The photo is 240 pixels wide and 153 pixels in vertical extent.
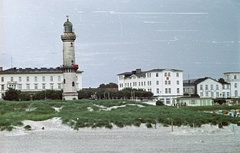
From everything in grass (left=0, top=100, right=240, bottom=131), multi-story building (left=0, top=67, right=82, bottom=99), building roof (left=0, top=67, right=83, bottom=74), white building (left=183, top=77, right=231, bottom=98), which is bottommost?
grass (left=0, top=100, right=240, bottom=131)

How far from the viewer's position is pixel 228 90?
103 ft

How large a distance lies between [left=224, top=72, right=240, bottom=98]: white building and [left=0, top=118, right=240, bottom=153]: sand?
1024 cm

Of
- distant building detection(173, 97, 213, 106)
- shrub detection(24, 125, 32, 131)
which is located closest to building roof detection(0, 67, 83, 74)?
distant building detection(173, 97, 213, 106)

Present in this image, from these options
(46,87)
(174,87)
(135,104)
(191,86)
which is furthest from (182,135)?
(46,87)

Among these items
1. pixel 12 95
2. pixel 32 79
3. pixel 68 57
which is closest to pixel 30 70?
pixel 32 79

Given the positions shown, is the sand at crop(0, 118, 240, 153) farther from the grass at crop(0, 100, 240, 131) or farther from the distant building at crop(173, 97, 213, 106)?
the distant building at crop(173, 97, 213, 106)

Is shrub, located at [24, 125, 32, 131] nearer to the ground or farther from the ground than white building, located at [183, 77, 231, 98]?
nearer to the ground

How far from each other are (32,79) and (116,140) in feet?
74.9

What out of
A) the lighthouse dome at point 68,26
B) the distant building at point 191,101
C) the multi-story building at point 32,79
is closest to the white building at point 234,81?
the distant building at point 191,101

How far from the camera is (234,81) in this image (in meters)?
29.6

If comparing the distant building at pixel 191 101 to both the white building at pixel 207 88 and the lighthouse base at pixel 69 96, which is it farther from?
the lighthouse base at pixel 69 96

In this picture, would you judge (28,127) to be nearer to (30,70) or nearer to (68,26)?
(68,26)

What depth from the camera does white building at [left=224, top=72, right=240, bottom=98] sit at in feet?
89.5

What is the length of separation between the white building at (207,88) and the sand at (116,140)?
14439 mm
